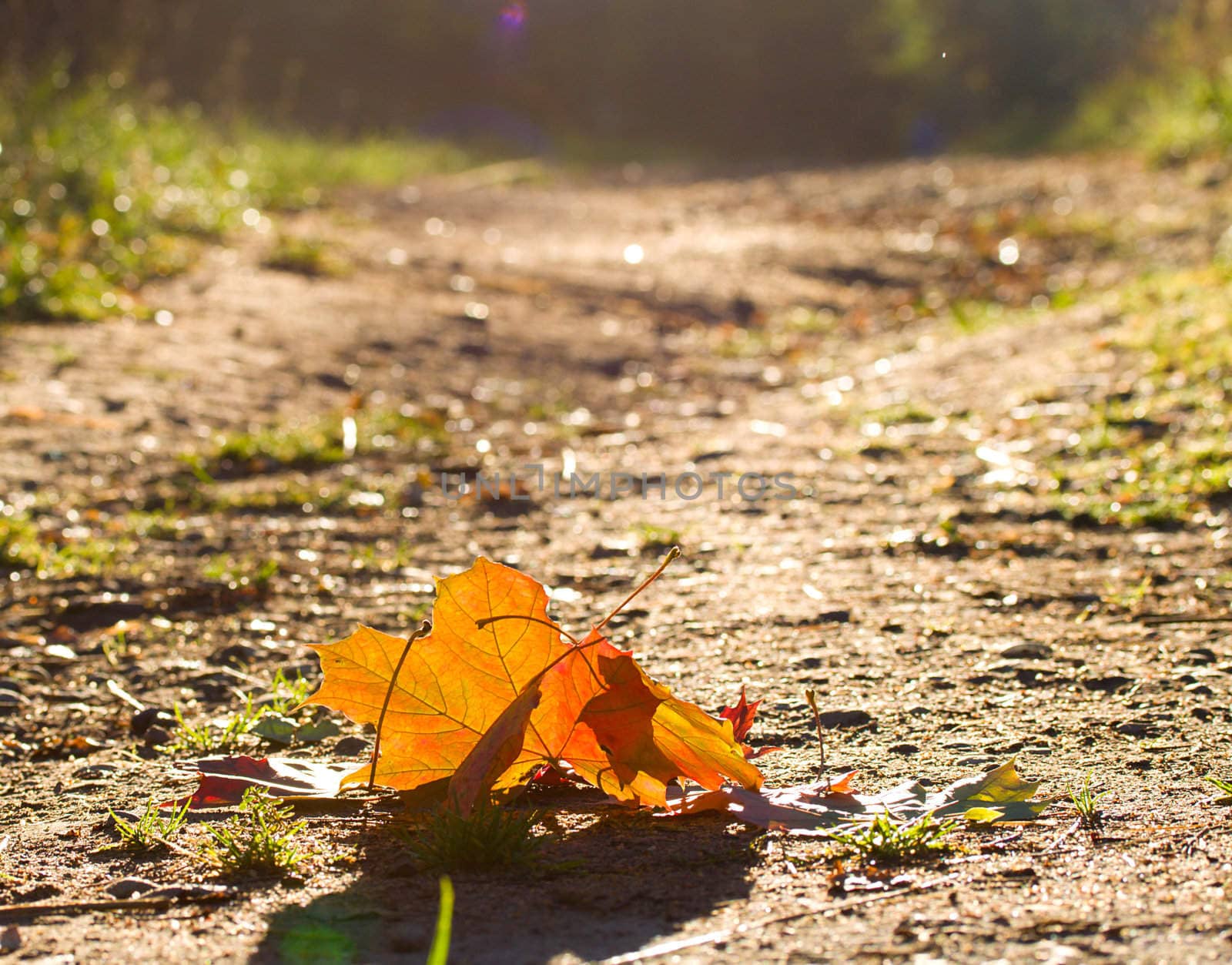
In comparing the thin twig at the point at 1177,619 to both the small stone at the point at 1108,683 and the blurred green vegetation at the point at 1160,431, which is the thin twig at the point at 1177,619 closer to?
the small stone at the point at 1108,683

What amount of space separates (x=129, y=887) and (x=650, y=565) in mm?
1804

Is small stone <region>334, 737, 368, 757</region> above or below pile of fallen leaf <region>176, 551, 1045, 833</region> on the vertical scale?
below

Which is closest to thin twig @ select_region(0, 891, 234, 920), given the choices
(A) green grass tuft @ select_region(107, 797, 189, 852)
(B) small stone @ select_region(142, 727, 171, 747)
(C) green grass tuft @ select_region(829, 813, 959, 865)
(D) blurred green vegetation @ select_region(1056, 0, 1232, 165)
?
(A) green grass tuft @ select_region(107, 797, 189, 852)

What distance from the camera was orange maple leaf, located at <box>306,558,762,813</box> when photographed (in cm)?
Answer: 174

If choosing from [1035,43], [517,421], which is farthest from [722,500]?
[1035,43]

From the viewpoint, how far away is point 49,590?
317 centimetres

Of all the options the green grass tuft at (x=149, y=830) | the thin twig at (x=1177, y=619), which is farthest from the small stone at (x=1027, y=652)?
the green grass tuft at (x=149, y=830)

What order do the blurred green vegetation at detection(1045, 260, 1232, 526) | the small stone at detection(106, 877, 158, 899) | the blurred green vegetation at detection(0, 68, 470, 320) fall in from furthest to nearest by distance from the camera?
the blurred green vegetation at detection(0, 68, 470, 320)
the blurred green vegetation at detection(1045, 260, 1232, 526)
the small stone at detection(106, 877, 158, 899)

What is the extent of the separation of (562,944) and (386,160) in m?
11.5

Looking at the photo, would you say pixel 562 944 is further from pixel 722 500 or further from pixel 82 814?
pixel 722 500

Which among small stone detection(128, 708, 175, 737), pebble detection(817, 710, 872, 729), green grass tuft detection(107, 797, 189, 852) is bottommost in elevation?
green grass tuft detection(107, 797, 189, 852)

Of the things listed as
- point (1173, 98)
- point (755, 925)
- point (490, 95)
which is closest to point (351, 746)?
point (755, 925)

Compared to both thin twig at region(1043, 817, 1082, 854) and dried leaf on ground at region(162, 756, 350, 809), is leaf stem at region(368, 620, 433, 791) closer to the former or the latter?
dried leaf on ground at region(162, 756, 350, 809)

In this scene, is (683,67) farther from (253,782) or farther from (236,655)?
(253,782)
